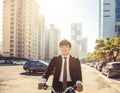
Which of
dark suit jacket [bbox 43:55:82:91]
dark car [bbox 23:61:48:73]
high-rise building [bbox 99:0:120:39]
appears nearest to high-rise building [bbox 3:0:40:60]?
high-rise building [bbox 99:0:120:39]

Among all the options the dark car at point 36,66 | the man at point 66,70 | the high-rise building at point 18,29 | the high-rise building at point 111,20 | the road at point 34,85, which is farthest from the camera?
the high-rise building at point 111,20

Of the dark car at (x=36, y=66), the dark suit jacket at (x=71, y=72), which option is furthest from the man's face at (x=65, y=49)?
the dark car at (x=36, y=66)

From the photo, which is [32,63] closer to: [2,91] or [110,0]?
[2,91]

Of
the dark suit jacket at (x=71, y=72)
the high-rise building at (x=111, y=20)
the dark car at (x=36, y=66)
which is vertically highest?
the high-rise building at (x=111, y=20)

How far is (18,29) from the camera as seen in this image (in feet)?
512

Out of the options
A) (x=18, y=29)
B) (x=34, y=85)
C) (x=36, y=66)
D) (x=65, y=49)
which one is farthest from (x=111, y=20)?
(x=65, y=49)

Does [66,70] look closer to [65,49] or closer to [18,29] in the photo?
[65,49]

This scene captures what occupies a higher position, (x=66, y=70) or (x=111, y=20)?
(x=111, y=20)

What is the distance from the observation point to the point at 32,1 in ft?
564

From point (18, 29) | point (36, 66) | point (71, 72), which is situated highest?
point (18, 29)

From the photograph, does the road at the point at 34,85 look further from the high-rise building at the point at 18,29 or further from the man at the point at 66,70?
the high-rise building at the point at 18,29

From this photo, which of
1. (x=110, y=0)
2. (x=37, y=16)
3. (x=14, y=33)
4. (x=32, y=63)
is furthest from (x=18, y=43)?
(x=32, y=63)

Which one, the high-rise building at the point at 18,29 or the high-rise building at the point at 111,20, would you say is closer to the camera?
the high-rise building at the point at 18,29

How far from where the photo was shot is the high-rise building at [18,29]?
493 ft
